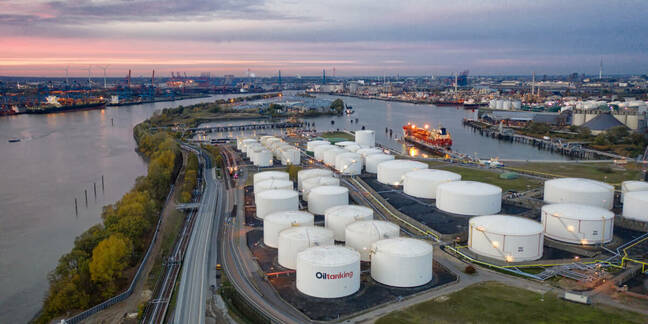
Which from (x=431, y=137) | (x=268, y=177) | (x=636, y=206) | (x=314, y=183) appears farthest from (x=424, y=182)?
(x=431, y=137)

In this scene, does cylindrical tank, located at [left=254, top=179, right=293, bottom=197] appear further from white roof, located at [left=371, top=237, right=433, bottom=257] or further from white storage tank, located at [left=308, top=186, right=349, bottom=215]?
white roof, located at [left=371, top=237, right=433, bottom=257]

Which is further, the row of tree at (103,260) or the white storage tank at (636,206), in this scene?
the white storage tank at (636,206)

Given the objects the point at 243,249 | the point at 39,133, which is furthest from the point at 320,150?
the point at 39,133

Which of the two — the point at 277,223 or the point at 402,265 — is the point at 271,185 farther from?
the point at 402,265

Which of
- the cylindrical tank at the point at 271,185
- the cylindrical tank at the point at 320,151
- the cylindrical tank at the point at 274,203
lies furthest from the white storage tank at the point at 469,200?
the cylindrical tank at the point at 320,151

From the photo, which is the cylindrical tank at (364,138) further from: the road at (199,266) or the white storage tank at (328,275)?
the white storage tank at (328,275)

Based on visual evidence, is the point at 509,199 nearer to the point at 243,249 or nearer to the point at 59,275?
the point at 243,249

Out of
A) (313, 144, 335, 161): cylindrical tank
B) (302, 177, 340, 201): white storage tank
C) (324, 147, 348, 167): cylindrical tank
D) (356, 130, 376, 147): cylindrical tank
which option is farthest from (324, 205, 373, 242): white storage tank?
(356, 130, 376, 147): cylindrical tank
